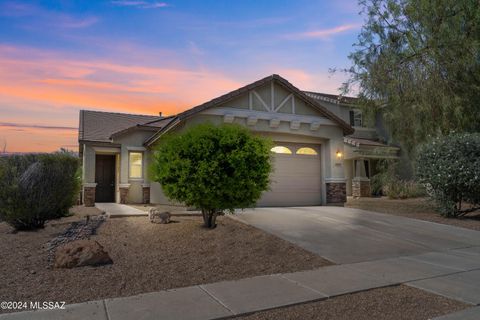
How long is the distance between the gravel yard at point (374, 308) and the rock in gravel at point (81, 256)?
2998mm

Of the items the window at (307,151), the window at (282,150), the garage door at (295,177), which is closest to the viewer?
the garage door at (295,177)

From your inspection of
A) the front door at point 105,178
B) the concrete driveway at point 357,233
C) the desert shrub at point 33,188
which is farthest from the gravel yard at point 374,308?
the front door at point 105,178

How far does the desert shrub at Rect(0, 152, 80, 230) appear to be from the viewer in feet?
28.7

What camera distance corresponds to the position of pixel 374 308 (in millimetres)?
4805

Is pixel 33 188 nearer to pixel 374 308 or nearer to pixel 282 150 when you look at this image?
pixel 374 308

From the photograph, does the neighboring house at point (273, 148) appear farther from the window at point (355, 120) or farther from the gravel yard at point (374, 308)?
the window at point (355, 120)

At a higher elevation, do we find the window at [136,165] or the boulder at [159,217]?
the window at [136,165]

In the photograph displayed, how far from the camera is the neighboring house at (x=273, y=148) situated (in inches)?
547

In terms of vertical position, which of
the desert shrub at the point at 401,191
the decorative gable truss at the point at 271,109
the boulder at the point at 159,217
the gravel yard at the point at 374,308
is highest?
the decorative gable truss at the point at 271,109

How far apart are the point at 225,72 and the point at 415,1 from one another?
8043 millimetres

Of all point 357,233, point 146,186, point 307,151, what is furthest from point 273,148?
point 146,186

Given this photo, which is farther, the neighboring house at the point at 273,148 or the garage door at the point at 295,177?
the garage door at the point at 295,177

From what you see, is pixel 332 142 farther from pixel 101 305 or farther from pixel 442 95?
pixel 101 305

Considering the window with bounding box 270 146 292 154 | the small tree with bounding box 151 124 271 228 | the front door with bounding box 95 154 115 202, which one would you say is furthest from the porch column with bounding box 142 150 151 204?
the small tree with bounding box 151 124 271 228
